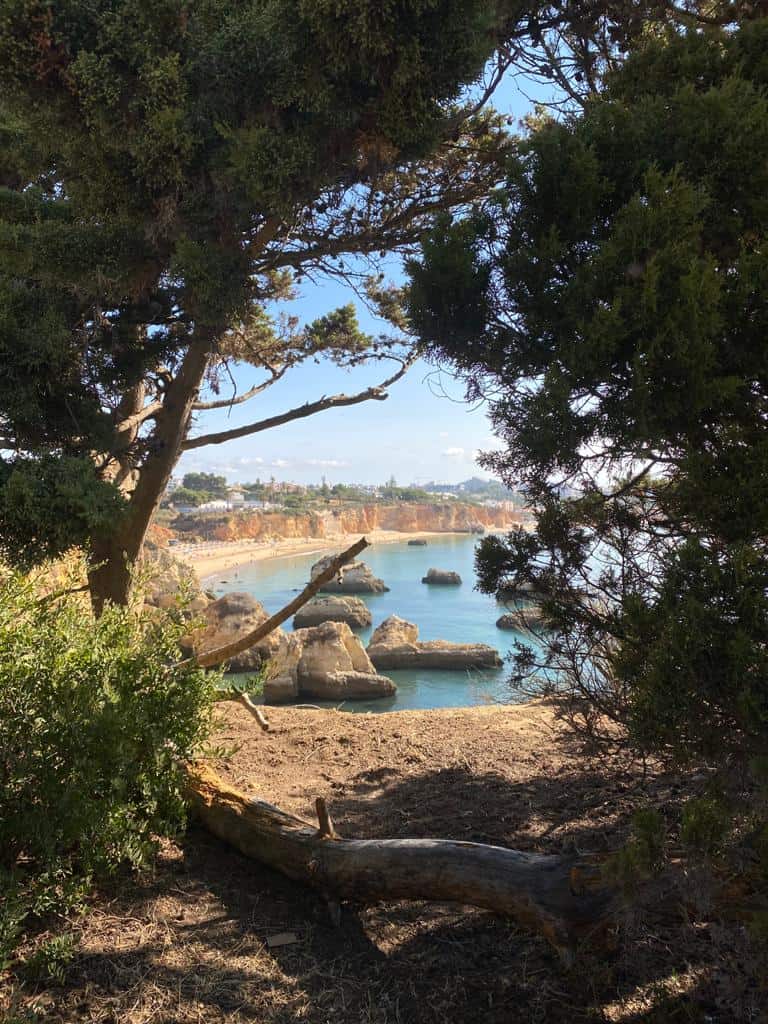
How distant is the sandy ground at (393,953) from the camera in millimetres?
1935

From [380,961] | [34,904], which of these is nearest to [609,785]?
[380,961]

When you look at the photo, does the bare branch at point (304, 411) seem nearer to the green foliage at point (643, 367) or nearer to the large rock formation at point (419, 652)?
the green foliage at point (643, 367)

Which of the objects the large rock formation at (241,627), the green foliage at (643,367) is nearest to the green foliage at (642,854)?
the green foliage at (643,367)

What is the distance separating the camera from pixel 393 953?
7.64 feet

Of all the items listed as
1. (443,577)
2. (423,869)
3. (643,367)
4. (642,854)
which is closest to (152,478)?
(423,869)

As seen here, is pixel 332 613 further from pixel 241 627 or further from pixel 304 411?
pixel 304 411

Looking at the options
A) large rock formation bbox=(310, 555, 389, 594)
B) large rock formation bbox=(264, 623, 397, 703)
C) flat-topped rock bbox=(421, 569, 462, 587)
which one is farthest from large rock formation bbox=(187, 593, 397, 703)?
flat-topped rock bbox=(421, 569, 462, 587)

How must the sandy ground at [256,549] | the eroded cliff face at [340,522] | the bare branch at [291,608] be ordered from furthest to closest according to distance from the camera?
the eroded cliff face at [340,522] → the sandy ground at [256,549] → the bare branch at [291,608]

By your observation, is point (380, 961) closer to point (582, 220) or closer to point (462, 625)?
point (582, 220)

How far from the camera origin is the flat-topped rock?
2612 centimetres

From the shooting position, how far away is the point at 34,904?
83.2 inches

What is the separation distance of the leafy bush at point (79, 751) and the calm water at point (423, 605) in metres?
1.45

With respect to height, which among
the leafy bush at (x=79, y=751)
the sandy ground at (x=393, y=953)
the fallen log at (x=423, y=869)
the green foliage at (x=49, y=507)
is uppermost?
the green foliage at (x=49, y=507)

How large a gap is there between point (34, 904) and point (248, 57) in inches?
146
